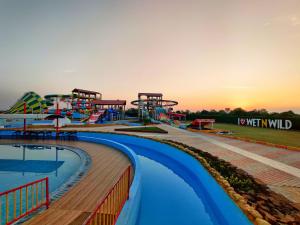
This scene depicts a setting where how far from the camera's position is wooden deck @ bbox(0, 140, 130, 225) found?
13.8ft

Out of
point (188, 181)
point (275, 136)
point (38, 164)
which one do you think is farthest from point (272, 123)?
point (38, 164)

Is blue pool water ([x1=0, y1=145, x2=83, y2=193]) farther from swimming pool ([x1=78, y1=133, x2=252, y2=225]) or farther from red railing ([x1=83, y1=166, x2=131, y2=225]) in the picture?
swimming pool ([x1=78, y1=133, x2=252, y2=225])

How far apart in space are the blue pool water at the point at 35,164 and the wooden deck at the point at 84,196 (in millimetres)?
1093

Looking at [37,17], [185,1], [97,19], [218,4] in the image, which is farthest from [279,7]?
[37,17]

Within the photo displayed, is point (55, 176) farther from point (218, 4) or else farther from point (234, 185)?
point (218, 4)

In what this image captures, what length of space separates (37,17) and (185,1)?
509 inches

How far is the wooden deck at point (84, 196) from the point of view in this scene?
4203 millimetres

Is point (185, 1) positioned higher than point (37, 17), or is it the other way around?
point (185, 1)

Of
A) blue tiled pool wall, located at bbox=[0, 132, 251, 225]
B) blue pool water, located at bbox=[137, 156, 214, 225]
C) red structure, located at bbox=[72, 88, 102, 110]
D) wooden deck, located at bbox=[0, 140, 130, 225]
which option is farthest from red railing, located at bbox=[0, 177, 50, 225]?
red structure, located at bbox=[72, 88, 102, 110]

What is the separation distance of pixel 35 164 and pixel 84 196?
20.1ft

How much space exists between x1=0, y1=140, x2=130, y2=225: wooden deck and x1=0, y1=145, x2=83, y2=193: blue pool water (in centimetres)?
109

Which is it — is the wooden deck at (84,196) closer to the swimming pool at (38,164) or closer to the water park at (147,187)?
the water park at (147,187)

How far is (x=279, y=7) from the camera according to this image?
13.6 metres

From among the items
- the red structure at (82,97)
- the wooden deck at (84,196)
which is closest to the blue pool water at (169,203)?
the wooden deck at (84,196)
